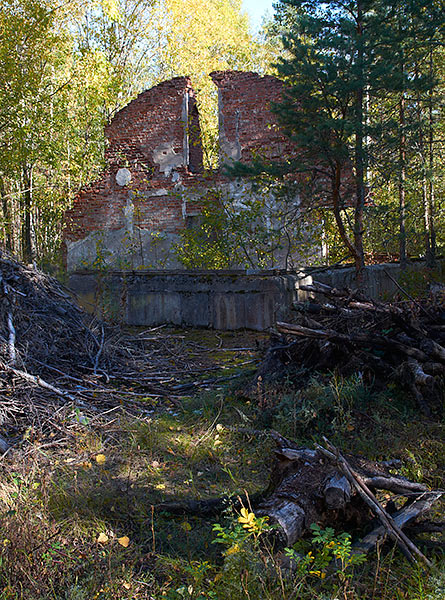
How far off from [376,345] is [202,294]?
456cm

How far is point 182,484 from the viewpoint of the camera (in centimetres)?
371

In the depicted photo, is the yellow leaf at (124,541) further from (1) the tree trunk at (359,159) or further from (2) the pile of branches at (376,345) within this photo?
(1) the tree trunk at (359,159)

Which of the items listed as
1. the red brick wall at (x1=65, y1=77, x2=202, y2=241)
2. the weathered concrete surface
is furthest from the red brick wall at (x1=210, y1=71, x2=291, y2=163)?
the weathered concrete surface

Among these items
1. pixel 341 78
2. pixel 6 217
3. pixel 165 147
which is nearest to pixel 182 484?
pixel 341 78

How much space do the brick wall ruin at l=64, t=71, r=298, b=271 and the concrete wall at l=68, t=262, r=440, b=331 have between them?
13.5 ft

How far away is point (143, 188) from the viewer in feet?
50.3

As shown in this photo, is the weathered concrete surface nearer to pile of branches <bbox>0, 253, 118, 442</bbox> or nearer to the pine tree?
pile of branches <bbox>0, 253, 118, 442</bbox>

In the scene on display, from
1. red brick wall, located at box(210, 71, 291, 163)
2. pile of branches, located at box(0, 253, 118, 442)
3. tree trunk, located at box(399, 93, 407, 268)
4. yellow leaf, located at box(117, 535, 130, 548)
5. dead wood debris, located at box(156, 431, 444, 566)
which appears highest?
red brick wall, located at box(210, 71, 291, 163)

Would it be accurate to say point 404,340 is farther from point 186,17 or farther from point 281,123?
point 186,17

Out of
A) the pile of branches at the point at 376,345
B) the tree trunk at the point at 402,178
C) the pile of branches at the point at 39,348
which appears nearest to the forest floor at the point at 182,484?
the pile of branches at the point at 376,345

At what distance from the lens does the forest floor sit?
2439mm

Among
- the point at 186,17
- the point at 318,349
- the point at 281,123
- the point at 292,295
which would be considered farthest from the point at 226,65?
the point at 318,349

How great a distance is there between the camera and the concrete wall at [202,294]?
340 inches

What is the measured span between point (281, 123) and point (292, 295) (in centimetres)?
337
